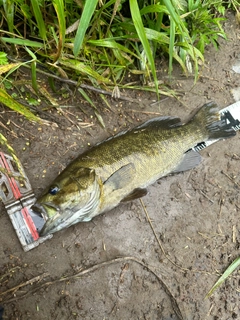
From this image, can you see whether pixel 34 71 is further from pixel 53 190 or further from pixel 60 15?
pixel 53 190

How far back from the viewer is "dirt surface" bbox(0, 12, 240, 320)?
2.83m

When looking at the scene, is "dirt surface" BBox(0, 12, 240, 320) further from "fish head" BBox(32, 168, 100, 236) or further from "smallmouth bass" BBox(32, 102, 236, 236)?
"fish head" BBox(32, 168, 100, 236)

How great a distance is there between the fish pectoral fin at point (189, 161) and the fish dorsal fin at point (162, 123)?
291 mm

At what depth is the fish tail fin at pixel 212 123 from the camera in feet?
10.6

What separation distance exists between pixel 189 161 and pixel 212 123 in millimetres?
442

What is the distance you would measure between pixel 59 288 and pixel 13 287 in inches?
14.2

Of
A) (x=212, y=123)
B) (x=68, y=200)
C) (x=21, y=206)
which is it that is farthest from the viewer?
(x=212, y=123)

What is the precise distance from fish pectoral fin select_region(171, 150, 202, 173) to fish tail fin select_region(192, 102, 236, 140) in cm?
22

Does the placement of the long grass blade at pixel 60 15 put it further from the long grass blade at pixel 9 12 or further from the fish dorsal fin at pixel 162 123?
the fish dorsal fin at pixel 162 123

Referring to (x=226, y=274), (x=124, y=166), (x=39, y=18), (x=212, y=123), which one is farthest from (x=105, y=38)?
(x=226, y=274)

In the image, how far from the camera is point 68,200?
252 cm

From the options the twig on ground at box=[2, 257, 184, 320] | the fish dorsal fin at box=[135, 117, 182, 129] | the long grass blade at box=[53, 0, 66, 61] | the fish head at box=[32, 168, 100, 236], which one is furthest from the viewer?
the fish dorsal fin at box=[135, 117, 182, 129]

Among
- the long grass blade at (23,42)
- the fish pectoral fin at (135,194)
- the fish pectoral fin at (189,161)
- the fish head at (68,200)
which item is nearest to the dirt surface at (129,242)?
the fish pectoral fin at (189,161)

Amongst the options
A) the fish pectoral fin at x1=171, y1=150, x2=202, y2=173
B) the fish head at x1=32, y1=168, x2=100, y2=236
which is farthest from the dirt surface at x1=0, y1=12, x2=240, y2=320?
the fish head at x1=32, y1=168, x2=100, y2=236
